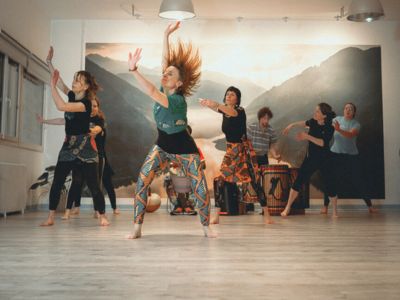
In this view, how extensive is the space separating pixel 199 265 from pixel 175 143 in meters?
1.41

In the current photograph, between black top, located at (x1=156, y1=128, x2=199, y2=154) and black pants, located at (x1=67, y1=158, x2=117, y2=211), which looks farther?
black pants, located at (x1=67, y1=158, x2=117, y2=211)

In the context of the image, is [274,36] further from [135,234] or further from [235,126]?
[135,234]

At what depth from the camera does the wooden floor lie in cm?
191

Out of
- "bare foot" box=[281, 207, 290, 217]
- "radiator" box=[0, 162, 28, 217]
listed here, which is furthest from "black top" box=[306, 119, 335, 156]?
"radiator" box=[0, 162, 28, 217]

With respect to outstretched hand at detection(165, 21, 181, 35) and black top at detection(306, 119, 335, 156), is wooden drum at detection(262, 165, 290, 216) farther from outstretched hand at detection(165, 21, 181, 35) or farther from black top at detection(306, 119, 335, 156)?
outstretched hand at detection(165, 21, 181, 35)

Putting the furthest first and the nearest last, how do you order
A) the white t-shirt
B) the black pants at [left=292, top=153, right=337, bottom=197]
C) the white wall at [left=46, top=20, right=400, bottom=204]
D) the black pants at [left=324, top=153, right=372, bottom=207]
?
the white wall at [left=46, top=20, right=400, bottom=204] → the white t-shirt → the black pants at [left=324, top=153, right=372, bottom=207] → the black pants at [left=292, top=153, right=337, bottom=197]

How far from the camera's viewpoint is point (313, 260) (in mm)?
2695

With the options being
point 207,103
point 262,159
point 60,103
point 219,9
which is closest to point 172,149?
point 207,103

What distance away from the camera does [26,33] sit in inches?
292

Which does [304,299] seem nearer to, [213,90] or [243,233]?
[243,233]

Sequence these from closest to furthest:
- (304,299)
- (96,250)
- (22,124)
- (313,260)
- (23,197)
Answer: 1. (304,299)
2. (313,260)
3. (96,250)
4. (23,197)
5. (22,124)

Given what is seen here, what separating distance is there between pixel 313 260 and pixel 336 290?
761 mm

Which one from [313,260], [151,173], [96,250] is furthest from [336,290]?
[151,173]

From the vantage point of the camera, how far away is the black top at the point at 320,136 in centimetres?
657
